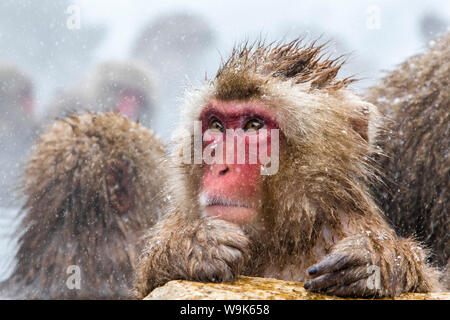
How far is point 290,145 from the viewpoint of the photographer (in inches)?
92.8

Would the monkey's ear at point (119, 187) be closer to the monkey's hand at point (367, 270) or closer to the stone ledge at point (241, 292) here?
the stone ledge at point (241, 292)

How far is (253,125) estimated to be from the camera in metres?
2.33

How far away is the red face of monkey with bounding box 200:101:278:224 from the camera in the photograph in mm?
2152

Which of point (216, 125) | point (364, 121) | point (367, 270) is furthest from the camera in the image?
point (364, 121)

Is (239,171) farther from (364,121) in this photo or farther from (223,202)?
(364,121)

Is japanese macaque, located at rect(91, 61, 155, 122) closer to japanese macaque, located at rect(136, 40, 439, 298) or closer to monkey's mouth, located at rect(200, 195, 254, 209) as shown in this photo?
japanese macaque, located at rect(136, 40, 439, 298)

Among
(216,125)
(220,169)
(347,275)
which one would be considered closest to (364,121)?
(216,125)

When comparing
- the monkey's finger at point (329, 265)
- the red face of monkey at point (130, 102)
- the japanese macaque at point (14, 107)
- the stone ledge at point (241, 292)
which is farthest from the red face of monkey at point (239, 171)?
the japanese macaque at point (14, 107)

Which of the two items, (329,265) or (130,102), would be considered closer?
(329,265)

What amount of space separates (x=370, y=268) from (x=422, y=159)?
172cm

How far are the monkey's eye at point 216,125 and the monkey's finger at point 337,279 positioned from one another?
790 millimetres

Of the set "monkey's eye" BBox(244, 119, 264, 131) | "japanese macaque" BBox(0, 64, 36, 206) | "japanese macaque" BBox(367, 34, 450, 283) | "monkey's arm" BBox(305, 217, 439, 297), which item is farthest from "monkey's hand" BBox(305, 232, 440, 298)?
"japanese macaque" BBox(0, 64, 36, 206)

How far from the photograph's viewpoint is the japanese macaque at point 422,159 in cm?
332
